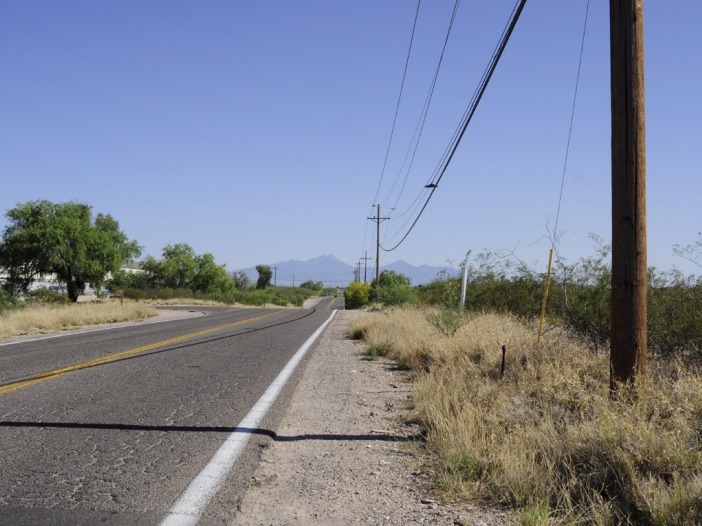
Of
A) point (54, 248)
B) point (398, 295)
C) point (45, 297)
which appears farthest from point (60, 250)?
point (398, 295)

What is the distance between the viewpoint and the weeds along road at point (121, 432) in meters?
4.66

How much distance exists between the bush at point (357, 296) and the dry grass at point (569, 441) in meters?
62.9

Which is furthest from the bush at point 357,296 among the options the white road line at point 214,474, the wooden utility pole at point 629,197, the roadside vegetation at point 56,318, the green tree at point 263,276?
the green tree at point 263,276

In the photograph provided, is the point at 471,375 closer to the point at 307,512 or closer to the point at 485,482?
the point at 485,482

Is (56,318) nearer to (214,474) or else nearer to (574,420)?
(214,474)

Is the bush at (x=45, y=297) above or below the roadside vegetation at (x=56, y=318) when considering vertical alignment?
above

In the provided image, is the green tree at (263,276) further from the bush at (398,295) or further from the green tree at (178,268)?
the bush at (398,295)

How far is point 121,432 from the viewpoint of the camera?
6.73m

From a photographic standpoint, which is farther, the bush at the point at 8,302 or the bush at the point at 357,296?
the bush at the point at 357,296

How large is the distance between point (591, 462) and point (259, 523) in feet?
8.83

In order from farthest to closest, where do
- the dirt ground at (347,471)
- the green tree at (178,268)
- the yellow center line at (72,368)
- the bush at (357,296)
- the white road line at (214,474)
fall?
the green tree at (178,268) < the bush at (357,296) < the yellow center line at (72,368) < the dirt ground at (347,471) < the white road line at (214,474)

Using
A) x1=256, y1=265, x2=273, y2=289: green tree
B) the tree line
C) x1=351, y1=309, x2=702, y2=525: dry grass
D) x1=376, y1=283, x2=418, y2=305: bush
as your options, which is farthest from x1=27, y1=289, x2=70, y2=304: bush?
x1=256, y1=265, x2=273, y2=289: green tree

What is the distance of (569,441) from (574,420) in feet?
2.70

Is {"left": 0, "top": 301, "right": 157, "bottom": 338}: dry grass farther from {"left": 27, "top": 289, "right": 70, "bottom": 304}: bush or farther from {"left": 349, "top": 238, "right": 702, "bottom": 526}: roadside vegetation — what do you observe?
{"left": 349, "top": 238, "right": 702, "bottom": 526}: roadside vegetation
